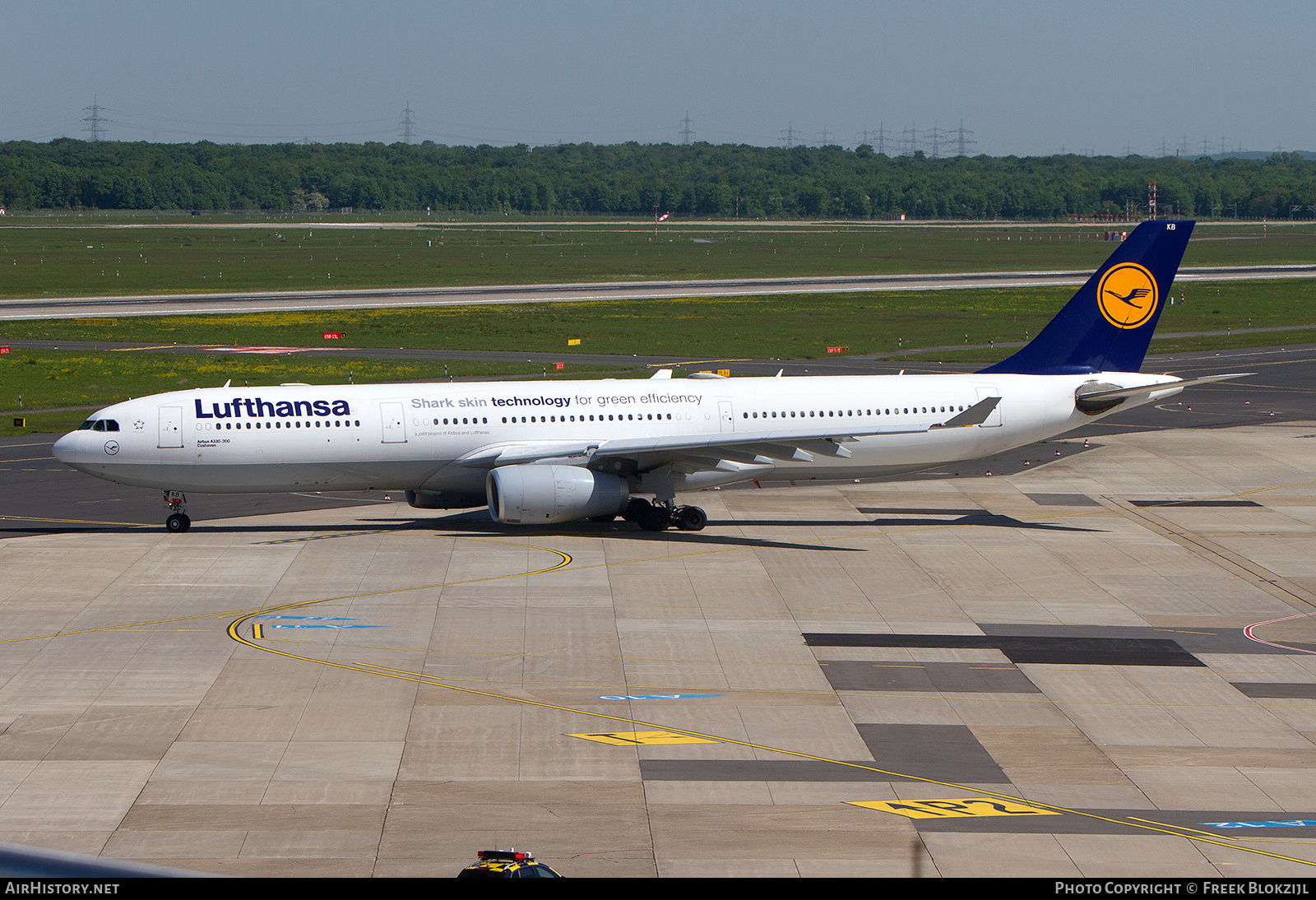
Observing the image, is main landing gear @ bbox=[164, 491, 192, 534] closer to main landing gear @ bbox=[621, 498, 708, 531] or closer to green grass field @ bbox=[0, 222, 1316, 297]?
→ main landing gear @ bbox=[621, 498, 708, 531]

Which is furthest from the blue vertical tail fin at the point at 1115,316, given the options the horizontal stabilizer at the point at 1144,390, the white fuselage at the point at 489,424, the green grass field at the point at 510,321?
the green grass field at the point at 510,321

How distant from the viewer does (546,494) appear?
1563 inches

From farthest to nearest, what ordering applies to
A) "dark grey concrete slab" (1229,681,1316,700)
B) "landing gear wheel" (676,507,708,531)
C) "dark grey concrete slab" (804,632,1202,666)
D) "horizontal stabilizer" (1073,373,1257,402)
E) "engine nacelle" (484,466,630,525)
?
"horizontal stabilizer" (1073,373,1257,402), "landing gear wheel" (676,507,708,531), "engine nacelle" (484,466,630,525), "dark grey concrete slab" (804,632,1202,666), "dark grey concrete slab" (1229,681,1316,700)

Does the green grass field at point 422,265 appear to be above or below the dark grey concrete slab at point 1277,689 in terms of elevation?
above

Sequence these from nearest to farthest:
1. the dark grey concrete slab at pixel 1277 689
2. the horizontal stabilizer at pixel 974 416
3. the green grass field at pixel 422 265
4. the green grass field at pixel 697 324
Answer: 1. the dark grey concrete slab at pixel 1277 689
2. the horizontal stabilizer at pixel 974 416
3. the green grass field at pixel 697 324
4. the green grass field at pixel 422 265

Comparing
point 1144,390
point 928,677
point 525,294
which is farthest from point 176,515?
point 525,294

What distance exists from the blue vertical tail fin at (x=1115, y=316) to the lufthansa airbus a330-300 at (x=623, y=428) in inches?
2.5

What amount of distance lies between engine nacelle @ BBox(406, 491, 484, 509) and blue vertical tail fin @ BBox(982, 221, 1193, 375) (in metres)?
18.0

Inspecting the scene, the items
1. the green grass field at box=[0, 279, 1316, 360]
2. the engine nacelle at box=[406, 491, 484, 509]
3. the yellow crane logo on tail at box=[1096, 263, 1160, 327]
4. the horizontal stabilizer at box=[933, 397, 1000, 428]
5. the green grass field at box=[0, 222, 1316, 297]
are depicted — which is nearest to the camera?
the horizontal stabilizer at box=[933, 397, 1000, 428]

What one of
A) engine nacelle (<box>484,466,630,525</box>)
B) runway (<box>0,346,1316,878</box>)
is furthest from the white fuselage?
engine nacelle (<box>484,466,630,525</box>)

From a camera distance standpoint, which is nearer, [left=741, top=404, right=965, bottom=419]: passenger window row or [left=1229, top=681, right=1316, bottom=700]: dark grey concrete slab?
[left=1229, top=681, right=1316, bottom=700]: dark grey concrete slab

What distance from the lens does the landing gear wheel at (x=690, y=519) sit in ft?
139

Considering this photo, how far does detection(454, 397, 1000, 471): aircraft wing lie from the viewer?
40219 mm

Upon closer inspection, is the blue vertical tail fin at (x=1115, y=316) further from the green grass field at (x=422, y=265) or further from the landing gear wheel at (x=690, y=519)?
the green grass field at (x=422, y=265)
